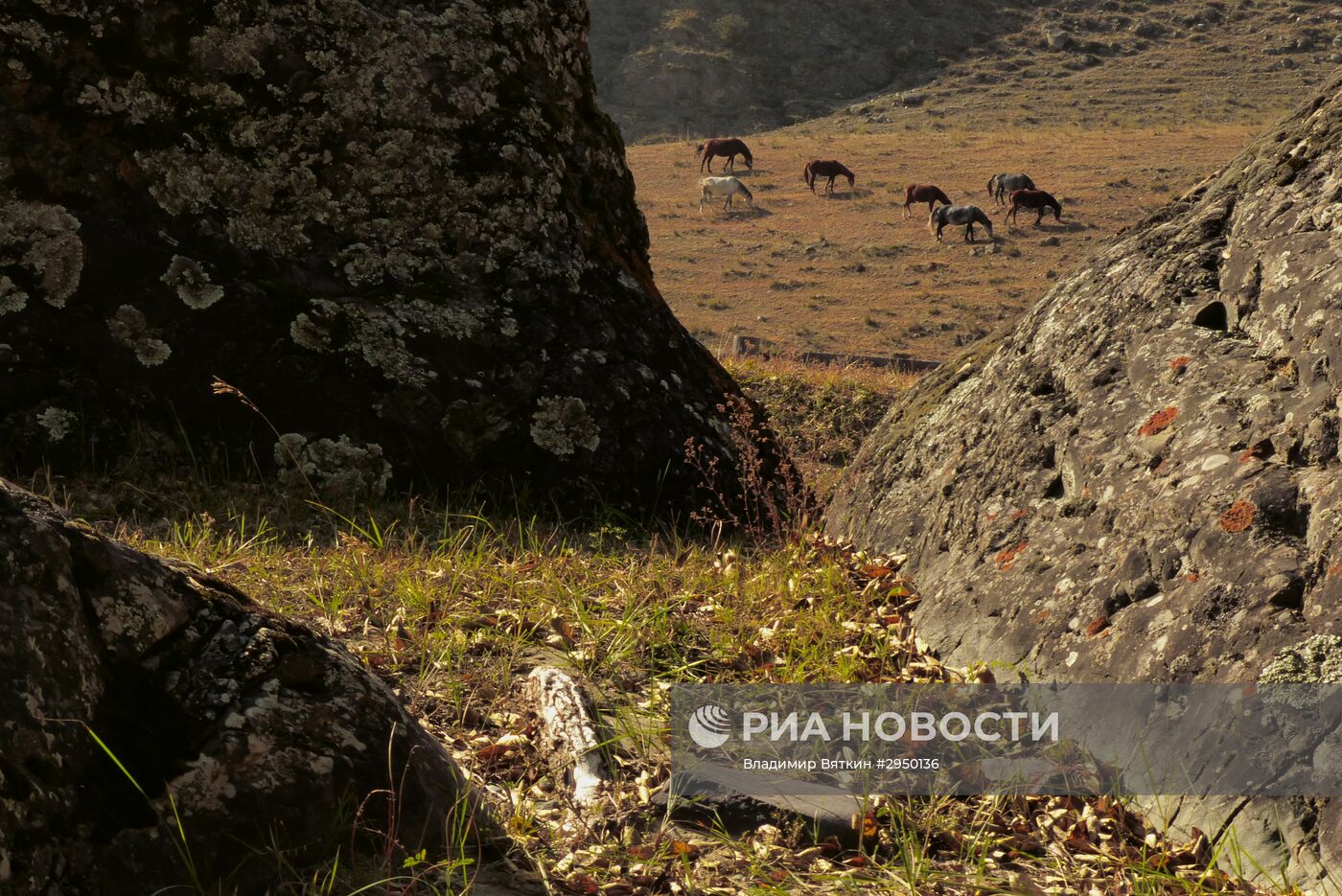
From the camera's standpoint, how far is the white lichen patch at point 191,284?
4.86 meters

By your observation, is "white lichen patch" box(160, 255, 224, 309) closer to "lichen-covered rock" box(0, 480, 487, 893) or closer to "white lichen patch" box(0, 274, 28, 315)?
"white lichen patch" box(0, 274, 28, 315)

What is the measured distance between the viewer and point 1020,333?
4.83 metres

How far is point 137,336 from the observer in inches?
190

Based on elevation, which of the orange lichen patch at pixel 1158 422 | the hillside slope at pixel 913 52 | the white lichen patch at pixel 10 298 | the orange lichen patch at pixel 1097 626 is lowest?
the orange lichen patch at pixel 1097 626

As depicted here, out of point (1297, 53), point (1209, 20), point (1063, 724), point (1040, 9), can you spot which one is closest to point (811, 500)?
point (1063, 724)

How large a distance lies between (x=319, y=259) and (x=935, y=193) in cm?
2610

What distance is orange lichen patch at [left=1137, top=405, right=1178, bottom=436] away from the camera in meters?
3.68

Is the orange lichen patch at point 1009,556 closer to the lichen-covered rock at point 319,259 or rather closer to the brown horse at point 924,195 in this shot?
the lichen-covered rock at point 319,259

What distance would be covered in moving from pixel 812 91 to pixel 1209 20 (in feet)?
53.7

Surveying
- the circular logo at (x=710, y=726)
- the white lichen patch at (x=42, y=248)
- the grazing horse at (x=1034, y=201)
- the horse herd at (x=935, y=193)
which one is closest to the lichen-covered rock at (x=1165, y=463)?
the circular logo at (x=710, y=726)

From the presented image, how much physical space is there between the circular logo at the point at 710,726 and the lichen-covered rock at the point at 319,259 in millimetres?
1989


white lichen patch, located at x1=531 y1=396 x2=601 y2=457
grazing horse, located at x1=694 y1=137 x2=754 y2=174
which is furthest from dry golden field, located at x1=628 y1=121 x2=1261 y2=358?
white lichen patch, located at x1=531 y1=396 x2=601 y2=457

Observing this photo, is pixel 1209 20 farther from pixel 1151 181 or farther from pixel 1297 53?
pixel 1151 181

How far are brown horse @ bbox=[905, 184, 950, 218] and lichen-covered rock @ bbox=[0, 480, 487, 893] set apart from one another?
28.6 metres
